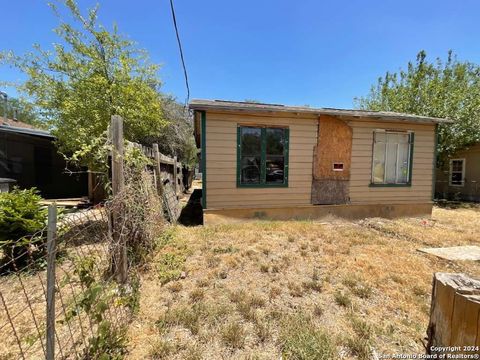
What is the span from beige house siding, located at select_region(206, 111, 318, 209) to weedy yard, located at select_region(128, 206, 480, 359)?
1.29 m

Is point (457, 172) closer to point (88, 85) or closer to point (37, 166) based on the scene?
point (88, 85)

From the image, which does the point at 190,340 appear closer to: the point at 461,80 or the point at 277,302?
the point at 277,302

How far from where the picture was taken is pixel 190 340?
2.19 m

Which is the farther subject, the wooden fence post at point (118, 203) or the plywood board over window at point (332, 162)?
the plywood board over window at point (332, 162)

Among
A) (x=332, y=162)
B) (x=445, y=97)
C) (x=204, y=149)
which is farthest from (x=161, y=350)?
(x=445, y=97)

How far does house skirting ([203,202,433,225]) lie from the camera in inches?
248

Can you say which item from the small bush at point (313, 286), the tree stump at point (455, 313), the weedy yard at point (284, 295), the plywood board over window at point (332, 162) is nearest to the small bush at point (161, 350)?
the weedy yard at point (284, 295)

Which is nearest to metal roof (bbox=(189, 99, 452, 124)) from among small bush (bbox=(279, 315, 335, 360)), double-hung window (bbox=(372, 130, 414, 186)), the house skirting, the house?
the house

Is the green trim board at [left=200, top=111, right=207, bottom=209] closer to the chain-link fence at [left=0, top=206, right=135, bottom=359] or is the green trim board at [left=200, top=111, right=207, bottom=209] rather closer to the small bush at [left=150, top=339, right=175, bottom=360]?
the chain-link fence at [left=0, top=206, right=135, bottom=359]

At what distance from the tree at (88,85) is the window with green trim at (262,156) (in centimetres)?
231

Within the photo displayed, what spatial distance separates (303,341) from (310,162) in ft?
16.9

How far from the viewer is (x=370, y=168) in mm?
7113

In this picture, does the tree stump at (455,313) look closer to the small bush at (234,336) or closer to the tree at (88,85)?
the small bush at (234,336)

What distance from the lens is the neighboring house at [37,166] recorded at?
9875 millimetres
